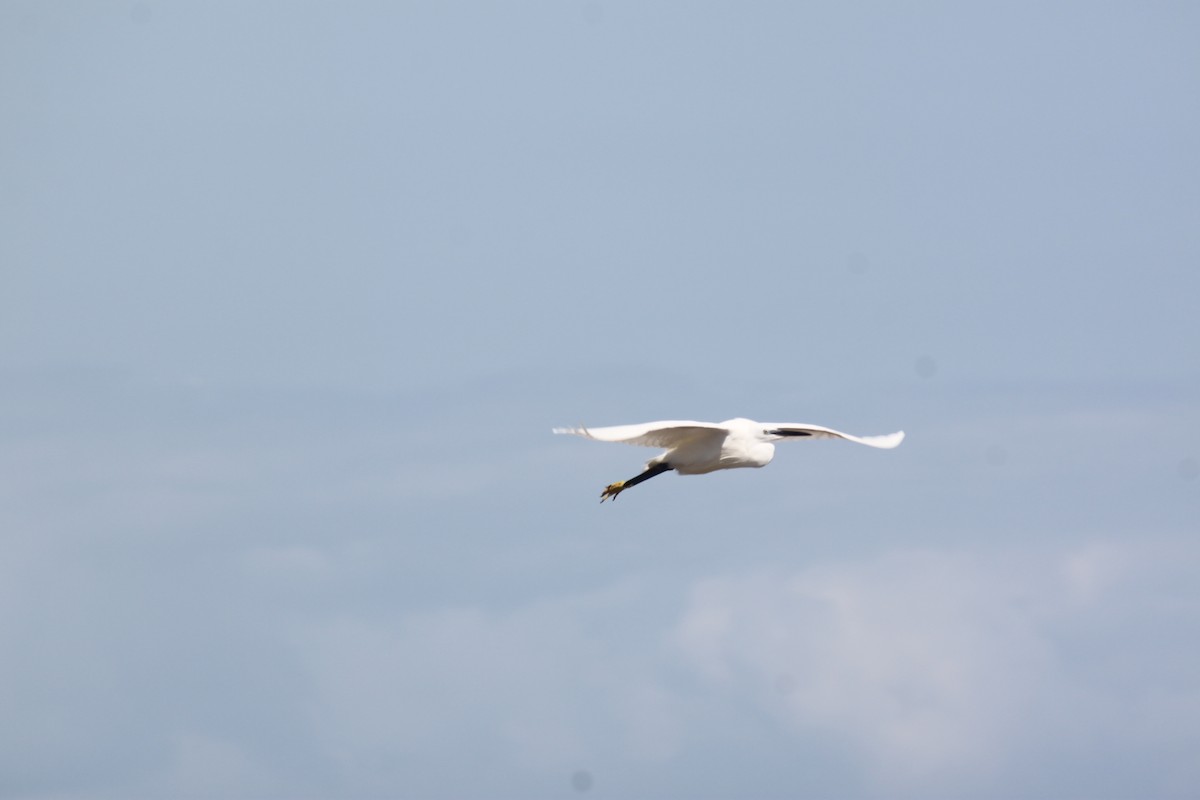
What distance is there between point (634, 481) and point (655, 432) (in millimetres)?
4583

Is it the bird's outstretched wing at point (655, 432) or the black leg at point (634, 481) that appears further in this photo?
the black leg at point (634, 481)

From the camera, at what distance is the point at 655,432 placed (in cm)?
5559

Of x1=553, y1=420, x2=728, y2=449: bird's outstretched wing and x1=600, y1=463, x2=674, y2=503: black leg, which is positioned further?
x1=600, y1=463, x2=674, y2=503: black leg

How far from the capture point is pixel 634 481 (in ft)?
196

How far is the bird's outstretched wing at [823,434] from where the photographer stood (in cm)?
6162

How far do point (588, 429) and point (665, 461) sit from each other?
25.5ft

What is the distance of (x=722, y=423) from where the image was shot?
195 feet

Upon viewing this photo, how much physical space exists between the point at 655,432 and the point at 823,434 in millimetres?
9292

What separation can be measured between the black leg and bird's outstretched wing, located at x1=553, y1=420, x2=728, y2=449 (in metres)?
0.98

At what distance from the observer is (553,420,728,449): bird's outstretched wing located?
52344 mm

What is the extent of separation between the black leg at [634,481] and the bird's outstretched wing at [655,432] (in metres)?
0.98

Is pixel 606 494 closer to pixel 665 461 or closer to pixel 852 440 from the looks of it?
pixel 665 461

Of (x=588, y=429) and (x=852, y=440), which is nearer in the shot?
(x=588, y=429)

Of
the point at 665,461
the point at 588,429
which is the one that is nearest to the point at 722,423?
the point at 665,461
